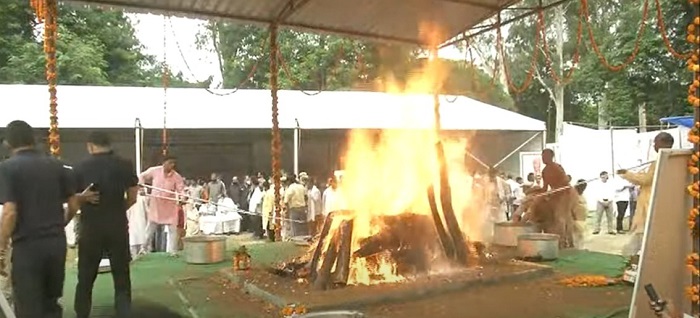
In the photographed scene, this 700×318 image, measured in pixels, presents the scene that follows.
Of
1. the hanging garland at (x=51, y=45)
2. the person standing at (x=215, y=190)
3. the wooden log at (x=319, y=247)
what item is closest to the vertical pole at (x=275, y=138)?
the wooden log at (x=319, y=247)

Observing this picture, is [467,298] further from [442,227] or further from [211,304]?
[211,304]

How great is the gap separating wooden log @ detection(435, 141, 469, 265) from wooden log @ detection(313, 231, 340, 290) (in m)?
1.92

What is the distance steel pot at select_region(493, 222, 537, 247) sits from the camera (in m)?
11.1

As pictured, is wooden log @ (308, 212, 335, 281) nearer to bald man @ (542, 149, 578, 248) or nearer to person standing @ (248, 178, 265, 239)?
bald man @ (542, 149, 578, 248)

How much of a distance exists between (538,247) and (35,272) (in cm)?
725

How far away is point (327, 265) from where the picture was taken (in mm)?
7883

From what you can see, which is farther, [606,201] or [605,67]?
[605,67]

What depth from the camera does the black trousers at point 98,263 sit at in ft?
20.1

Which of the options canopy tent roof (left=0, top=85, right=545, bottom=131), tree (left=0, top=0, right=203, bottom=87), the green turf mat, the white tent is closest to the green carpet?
the green turf mat

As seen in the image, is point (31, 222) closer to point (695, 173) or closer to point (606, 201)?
point (695, 173)

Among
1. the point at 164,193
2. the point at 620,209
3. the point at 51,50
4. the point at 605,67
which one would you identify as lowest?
the point at 620,209

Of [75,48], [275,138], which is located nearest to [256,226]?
[275,138]

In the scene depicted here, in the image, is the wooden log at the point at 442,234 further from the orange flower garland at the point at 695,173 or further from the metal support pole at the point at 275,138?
the metal support pole at the point at 275,138

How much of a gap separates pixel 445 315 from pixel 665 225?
8.10 feet
